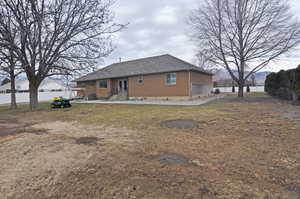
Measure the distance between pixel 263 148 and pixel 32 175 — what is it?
14.8 feet

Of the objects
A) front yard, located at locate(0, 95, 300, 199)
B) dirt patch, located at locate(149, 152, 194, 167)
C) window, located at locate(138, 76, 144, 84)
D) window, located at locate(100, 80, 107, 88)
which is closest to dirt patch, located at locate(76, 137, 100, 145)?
front yard, located at locate(0, 95, 300, 199)

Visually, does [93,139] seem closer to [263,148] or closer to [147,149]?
[147,149]

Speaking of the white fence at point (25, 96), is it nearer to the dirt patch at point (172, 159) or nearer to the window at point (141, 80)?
the window at point (141, 80)

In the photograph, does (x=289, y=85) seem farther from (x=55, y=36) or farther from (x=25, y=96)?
(x=25, y=96)

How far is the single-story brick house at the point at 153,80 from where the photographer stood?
609 inches

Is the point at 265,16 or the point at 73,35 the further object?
the point at 265,16

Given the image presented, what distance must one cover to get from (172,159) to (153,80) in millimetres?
14571

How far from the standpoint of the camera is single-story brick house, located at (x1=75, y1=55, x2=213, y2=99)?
50.8 feet

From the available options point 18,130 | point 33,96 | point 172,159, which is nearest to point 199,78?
point 172,159

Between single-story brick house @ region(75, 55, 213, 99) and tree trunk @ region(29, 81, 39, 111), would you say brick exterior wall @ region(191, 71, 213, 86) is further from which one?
tree trunk @ region(29, 81, 39, 111)

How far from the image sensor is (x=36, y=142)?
4051 mm

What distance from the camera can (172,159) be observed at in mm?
2867

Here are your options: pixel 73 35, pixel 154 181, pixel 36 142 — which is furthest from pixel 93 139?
pixel 73 35

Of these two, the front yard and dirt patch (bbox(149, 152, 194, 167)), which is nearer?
the front yard
